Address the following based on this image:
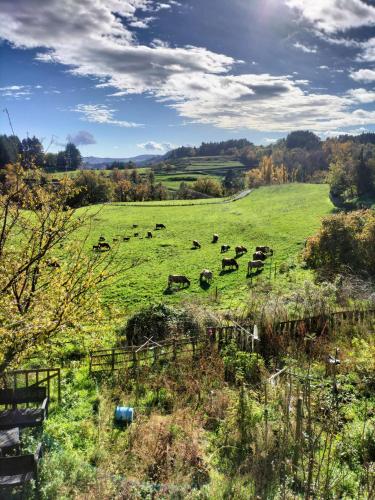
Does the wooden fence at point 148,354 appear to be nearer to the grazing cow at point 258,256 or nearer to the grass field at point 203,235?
the grass field at point 203,235

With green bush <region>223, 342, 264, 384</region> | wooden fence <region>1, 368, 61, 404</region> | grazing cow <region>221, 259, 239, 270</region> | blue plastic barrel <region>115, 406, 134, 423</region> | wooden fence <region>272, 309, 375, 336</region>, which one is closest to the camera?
blue plastic barrel <region>115, 406, 134, 423</region>

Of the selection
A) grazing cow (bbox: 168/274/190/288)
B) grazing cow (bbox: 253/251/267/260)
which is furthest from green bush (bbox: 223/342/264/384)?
grazing cow (bbox: 253/251/267/260)

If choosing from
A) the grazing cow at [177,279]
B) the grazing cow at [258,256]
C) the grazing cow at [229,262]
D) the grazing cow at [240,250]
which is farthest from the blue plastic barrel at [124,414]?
the grazing cow at [240,250]

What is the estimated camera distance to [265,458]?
884cm

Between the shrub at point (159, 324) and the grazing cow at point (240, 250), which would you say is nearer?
the shrub at point (159, 324)

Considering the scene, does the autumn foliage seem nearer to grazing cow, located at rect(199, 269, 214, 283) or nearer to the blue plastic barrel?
grazing cow, located at rect(199, 269, 214, 283)

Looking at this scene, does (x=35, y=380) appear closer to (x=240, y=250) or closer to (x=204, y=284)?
(x=204, y=284)

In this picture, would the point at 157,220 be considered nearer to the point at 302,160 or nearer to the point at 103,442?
the point at 103,442

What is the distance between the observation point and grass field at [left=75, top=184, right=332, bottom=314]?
2709 centimetres

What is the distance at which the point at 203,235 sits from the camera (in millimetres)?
46219

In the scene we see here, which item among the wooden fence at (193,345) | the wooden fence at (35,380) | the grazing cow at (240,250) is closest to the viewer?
the wooden fence at (35,380)

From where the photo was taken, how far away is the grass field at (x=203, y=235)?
88.9ft

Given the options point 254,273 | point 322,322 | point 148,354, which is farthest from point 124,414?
point 254,273

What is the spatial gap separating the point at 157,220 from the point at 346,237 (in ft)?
99.5
